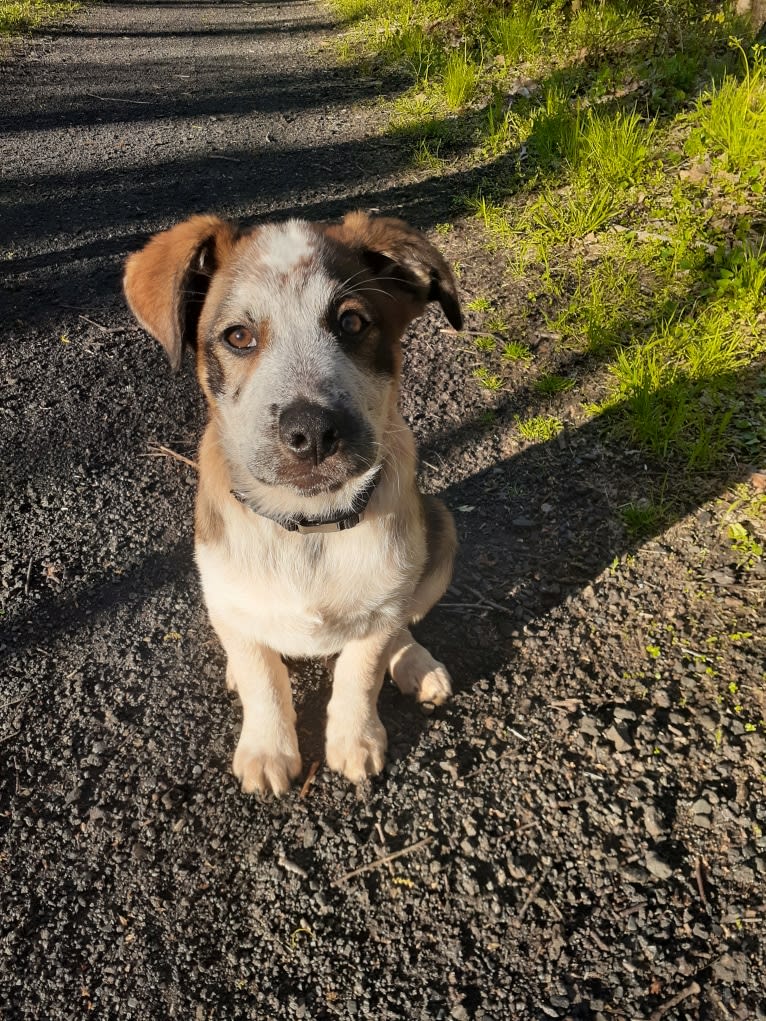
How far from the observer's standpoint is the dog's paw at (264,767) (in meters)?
2.72

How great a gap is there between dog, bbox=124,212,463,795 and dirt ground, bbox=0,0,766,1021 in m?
0.36

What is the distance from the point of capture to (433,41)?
968 centimetres

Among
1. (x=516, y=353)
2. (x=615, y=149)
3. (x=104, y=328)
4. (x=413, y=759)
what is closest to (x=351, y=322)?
(x=413, y=759)

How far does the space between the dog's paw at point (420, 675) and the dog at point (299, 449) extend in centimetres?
32

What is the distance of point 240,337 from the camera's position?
2393 millimetres

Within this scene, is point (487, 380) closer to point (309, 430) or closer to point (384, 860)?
point (309, 430)

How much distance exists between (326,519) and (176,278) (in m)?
0.96

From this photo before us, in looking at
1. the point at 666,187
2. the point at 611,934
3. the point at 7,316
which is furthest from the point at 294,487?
the point at 666,187

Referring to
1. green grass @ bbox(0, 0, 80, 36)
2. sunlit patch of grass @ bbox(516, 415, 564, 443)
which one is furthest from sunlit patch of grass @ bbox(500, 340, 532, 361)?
green grass @ bbox(0, 0, 80, 36)

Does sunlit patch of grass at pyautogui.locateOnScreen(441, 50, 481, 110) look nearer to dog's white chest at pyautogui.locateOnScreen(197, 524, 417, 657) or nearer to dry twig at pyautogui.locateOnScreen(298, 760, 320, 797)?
dog's white chest at pyautogui.locateOnScreen(197, 524, 417, 657)

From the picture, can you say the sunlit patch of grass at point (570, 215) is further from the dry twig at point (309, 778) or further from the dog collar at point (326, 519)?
the dry twig at point (309, 778)

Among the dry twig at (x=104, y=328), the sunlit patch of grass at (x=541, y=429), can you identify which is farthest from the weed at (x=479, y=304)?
the dry twig at (x=104, y=328)

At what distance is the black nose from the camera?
212 cm

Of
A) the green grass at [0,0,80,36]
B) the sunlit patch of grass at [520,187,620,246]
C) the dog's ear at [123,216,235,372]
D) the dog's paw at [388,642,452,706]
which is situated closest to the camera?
the dog's ear at [123,216,235,372]
